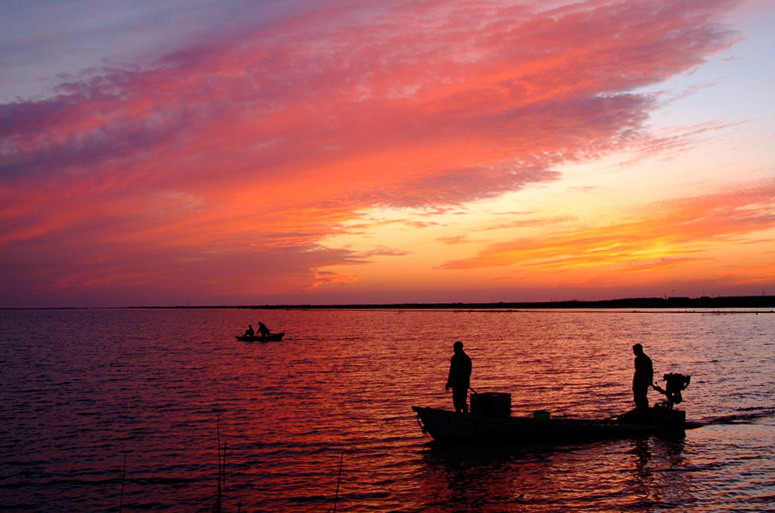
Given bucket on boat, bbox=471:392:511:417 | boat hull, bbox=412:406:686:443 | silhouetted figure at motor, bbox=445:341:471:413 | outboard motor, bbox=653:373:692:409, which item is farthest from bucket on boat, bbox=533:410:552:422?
outboard motor, bbox=653:373:692:409

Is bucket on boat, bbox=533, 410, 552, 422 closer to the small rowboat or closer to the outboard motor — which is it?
the small rowboat

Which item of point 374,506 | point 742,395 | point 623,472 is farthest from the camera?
point 742,395

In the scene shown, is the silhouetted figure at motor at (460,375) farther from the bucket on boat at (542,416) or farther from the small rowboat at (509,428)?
the bucket on boat at (542,416)

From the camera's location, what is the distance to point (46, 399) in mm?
31188

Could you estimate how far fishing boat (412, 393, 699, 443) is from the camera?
19.4 metres

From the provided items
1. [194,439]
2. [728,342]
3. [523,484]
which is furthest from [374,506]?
[728,342]

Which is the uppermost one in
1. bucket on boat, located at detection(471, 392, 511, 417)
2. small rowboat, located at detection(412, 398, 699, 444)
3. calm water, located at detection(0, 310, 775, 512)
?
bucket on boat, located at detection(471, 392, 511, 417)

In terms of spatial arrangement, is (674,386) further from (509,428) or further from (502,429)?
(502,429)

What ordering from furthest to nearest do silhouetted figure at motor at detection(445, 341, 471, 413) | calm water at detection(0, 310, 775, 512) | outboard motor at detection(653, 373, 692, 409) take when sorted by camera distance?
1. outboard motor at detection(653, 373, 692, 409)
2. silhouetted figure at motor at detection(445, 341, 471, 413)
3. calm water at detection(0, 310, 775, 512)

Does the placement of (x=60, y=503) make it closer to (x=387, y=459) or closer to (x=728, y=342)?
(x=387, y=459)

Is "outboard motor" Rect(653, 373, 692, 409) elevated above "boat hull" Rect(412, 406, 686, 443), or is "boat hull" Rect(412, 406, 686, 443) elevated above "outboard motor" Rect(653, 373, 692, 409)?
"outboard motor" Rect(653, 373, 692, 409)

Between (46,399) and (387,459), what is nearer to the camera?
(387,459)

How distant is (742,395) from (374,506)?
23.9m

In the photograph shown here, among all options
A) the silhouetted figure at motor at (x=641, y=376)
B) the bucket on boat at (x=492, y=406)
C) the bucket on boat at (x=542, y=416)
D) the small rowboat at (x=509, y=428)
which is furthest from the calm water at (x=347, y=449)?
the silhouetted figure at motor at (x=641, y=376)
